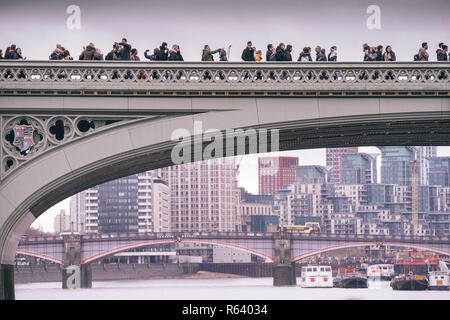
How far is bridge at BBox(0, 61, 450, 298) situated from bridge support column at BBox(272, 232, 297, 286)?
76482 millimetres

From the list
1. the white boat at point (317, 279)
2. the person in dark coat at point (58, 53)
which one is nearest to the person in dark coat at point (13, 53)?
the person in dark coat at point (58, 53)

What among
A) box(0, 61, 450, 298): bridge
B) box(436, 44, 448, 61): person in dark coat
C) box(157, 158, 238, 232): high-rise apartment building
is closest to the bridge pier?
box(157, 158, 238, 232): high-rise apartment building

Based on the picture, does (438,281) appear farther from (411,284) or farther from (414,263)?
(414,263)

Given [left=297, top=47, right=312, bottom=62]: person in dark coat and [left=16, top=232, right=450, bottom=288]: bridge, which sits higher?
[left=297, top=47, right=312, bottom=62]: person in dark coat

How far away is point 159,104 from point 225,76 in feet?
7.34

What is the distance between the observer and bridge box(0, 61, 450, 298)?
30.8 m

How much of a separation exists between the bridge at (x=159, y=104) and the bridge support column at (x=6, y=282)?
63 millimetres

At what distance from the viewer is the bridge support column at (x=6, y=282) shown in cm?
3102

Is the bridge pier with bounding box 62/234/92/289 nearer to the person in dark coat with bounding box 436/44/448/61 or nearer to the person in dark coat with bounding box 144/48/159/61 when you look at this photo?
the person in dark coat with bounding box 144/48/159/61

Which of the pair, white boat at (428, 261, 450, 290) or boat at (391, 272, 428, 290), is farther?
boat at (391, 272, 428, 290)

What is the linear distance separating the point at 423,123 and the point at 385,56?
2.62 meters

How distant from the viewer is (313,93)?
3092cm

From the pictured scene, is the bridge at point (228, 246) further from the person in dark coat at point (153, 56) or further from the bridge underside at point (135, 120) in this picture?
the bridge underside at point (135, 120)

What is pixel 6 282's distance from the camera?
1233 inches
